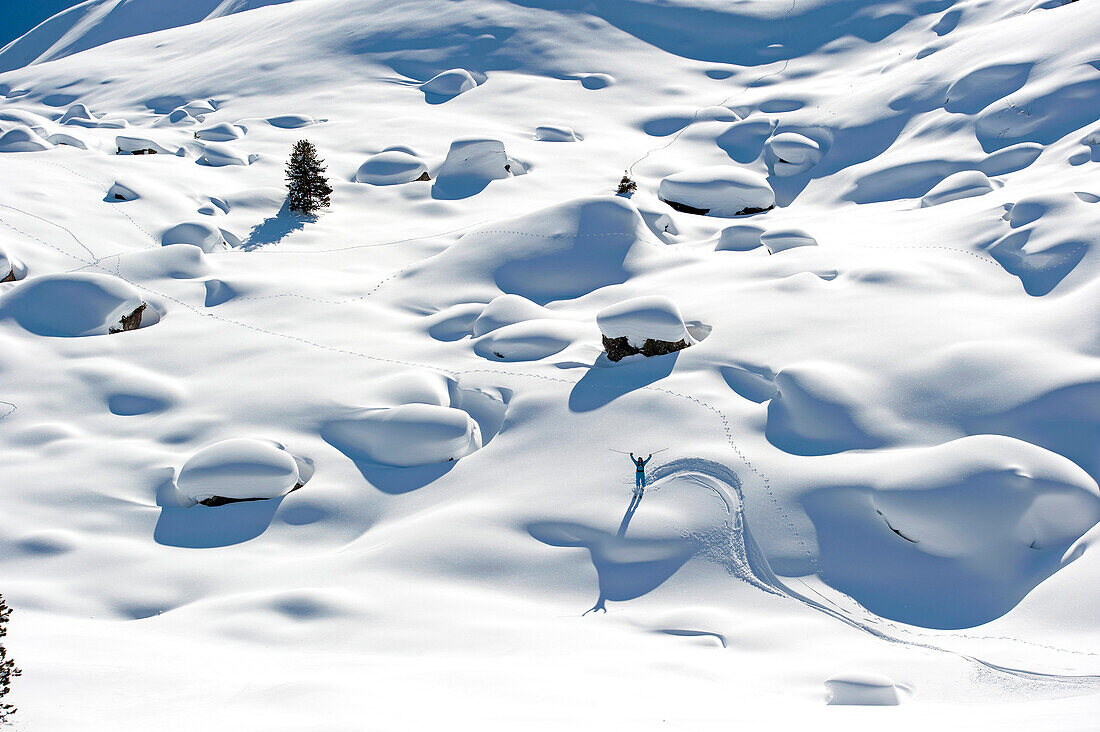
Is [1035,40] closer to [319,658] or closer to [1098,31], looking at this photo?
[1098,31]

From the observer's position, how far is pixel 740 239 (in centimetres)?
1797

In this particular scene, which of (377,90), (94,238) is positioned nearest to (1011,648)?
(94,238)

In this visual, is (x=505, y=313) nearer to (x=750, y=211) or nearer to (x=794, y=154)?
(x=750, y=211)

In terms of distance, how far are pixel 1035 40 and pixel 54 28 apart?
433 ft

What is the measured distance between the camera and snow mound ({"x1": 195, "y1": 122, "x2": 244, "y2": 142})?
31641 mm

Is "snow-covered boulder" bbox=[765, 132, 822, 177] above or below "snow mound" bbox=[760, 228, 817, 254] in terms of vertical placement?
below

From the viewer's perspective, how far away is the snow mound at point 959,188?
63.1 feet

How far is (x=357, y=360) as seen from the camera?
14.0 m

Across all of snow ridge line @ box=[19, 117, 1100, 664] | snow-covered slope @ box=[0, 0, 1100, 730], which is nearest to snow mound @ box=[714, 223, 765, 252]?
snow-covered slope @ box=[0, 0, 1100, 730]

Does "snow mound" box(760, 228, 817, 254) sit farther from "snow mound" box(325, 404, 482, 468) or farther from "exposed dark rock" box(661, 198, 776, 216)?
"snow mound" box(325, 404, 482, 468)

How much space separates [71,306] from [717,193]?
639 inches

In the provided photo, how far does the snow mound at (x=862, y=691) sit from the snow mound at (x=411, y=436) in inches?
245

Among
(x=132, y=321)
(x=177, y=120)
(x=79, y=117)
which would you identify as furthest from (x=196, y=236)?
(x=79, y=117)

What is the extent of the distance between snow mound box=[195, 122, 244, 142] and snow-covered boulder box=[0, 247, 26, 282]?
16082mm
